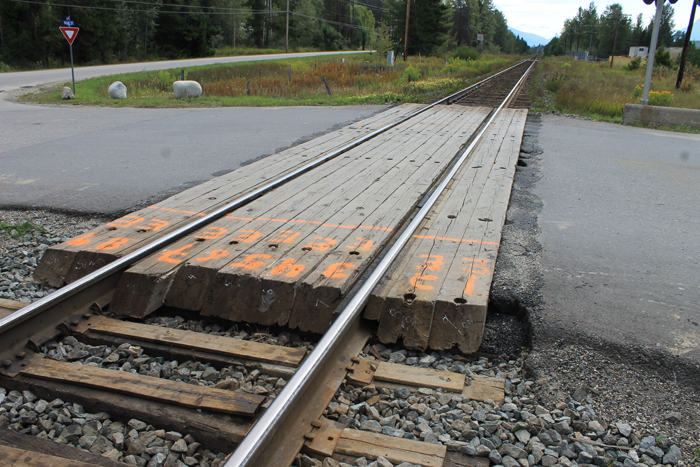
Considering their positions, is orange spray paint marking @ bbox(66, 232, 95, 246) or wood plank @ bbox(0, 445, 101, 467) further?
orange spray paint marking @ bbox(66, 232, 95, 246)

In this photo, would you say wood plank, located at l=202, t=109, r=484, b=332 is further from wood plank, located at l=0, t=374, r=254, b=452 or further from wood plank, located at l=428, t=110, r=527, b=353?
wood plank, located at l=0, t=374, r=254, b=452

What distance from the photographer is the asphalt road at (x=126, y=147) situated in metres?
5.39

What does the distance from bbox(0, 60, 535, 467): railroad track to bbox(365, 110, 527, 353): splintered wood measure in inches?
0.4

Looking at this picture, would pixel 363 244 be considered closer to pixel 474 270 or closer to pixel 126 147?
pixel 474 270

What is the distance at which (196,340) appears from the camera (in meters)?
2.71

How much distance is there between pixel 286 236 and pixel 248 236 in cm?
28

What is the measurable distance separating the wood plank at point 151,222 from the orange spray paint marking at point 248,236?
0.59 meters

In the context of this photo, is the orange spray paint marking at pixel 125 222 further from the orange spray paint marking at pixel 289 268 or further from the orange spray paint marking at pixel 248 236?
the orange spray paint marking at pixel 289 268

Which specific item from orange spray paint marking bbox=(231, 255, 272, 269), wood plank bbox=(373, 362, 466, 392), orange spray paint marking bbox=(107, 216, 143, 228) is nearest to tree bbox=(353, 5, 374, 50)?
orange spray paint marking bbox=(107, 216, 143, 228)

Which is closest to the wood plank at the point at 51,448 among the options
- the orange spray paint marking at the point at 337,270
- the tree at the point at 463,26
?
the orange spray paint marking at the point at 337,270

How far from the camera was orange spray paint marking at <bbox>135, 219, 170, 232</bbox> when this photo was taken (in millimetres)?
3953

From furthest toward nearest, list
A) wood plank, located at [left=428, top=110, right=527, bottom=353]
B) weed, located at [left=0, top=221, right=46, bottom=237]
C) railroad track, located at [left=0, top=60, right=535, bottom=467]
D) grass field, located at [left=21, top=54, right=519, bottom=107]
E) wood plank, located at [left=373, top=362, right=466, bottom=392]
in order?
grass field, located at [left=21, top=54, right=519, bottom=107]
weed, located at [left=0, top=221, right=46, bottom=237]
wood plank, located at [left=428, top=110, right=527, bottom=353]
wood plank, located at [left=373, top=362, right=466, bottom=392]
railroad track, located at [left=0, top=60, right=535, bottom=467]

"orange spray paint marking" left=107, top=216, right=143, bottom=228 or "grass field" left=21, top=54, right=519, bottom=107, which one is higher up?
"grass field" left=21, top=54, right=519, bottom=107

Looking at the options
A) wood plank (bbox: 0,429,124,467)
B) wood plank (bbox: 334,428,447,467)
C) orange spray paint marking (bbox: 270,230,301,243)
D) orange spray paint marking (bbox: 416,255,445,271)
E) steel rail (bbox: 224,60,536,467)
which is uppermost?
orange spray paint marking (bbox: 270,230,301,243)
